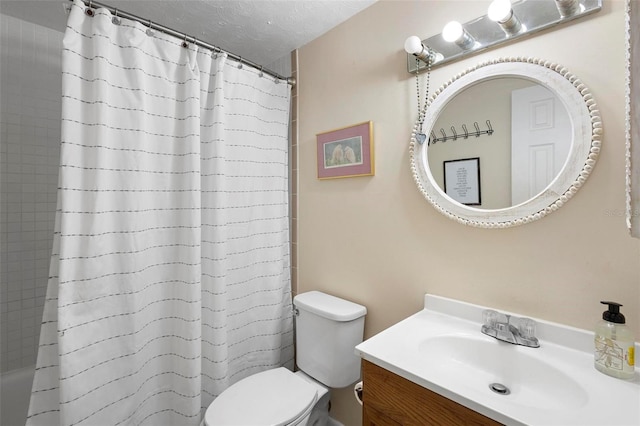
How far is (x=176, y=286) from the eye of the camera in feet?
4.35

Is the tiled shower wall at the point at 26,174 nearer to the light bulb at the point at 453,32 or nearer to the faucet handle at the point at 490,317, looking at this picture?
the light bulb at the point at 453,32

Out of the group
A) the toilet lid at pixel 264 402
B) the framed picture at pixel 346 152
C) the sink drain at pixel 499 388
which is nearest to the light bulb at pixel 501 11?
the framed picture at pixel 346 152

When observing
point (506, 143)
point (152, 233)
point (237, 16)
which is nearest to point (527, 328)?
point (506, 143)

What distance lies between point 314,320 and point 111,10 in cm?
156

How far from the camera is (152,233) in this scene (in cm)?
127

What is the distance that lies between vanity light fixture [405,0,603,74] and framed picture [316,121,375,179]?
0.36 metres

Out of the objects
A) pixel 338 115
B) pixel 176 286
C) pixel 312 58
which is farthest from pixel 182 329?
pixel 312 58

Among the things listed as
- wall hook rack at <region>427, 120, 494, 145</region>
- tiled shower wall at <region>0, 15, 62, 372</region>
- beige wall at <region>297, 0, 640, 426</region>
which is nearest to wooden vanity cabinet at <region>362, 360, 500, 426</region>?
beige wall at <region>297, 0, 640, 426</region>

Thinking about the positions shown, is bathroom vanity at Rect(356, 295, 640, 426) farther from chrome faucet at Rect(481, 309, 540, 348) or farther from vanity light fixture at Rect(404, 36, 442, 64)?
vanity light fixture at Rect(404, 36, 442, 64)

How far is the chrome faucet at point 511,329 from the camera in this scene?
0.94 m

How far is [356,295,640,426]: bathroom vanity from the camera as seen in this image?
2.16 ft

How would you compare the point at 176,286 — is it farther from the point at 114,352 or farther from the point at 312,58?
the point at 312,58

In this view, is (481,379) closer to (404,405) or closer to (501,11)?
(404,405)

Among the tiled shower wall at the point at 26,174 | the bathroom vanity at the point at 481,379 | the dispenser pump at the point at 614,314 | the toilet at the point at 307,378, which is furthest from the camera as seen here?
the tiled shower wall at the point at 26,174
